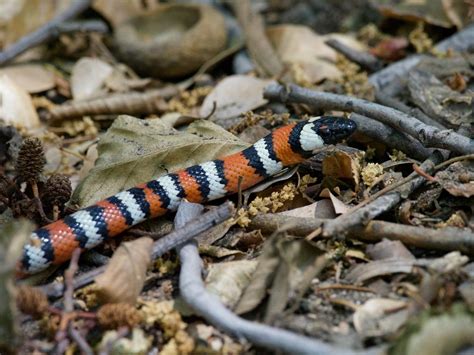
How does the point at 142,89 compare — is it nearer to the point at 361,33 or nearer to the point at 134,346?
the point at 361,33

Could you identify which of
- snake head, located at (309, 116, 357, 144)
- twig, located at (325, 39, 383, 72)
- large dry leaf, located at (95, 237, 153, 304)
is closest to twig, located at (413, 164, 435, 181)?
snake head, located at (309, 116, 357, 144)

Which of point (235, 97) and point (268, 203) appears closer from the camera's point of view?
point (268, 203)

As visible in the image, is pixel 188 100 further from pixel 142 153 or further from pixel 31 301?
pixel 31 301

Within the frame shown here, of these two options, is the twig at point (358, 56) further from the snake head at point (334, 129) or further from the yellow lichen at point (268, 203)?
the yellow lichen at point (268, 203)

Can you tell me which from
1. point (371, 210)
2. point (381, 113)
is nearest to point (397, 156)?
point (381, 113)

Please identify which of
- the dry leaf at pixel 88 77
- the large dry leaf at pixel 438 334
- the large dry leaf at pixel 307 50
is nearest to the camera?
the large dry leaf at pixel 438 334

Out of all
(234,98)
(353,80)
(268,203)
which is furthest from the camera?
(353,80)

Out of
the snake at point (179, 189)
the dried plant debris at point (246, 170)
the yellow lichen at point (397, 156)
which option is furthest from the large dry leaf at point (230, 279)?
the yellow lichen at point (397, 156)
